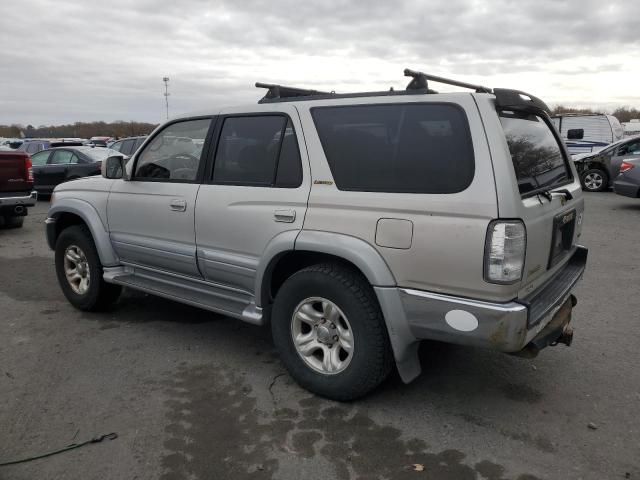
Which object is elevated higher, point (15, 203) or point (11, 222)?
point (15, 203)

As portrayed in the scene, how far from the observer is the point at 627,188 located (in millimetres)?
11031

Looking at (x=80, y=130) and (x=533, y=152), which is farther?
(x=80, y=130)

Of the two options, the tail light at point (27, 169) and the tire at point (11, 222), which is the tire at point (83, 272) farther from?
the tire at point (11, 222)

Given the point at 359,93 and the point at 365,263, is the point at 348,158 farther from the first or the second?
the point at 365,263

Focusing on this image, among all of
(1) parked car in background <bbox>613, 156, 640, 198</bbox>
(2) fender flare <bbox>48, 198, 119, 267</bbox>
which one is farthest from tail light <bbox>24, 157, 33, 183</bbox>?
(1) parked car in background <bbox>613, 156, 640, 198</bbox>

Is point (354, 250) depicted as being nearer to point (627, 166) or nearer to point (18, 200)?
point (18, 200)

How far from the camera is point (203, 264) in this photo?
4000mm

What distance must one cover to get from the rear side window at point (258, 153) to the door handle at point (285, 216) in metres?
0.18

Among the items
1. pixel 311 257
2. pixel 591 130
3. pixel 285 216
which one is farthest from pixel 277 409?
pixel 591 130

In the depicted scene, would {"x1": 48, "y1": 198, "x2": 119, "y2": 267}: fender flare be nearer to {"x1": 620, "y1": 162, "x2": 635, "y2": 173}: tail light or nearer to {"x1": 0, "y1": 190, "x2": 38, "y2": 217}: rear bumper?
{"x1": 0, "y1": 190, "x2": 38, "y2": 217}: rear bumper

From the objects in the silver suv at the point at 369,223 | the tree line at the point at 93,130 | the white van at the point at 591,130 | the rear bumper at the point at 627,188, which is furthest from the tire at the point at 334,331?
the tree line at the point at 93,130

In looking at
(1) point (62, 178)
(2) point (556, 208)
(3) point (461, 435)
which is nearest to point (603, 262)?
(2) point (556, 208)

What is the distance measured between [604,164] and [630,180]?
3830 mm

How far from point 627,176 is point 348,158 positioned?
32.6 feet
